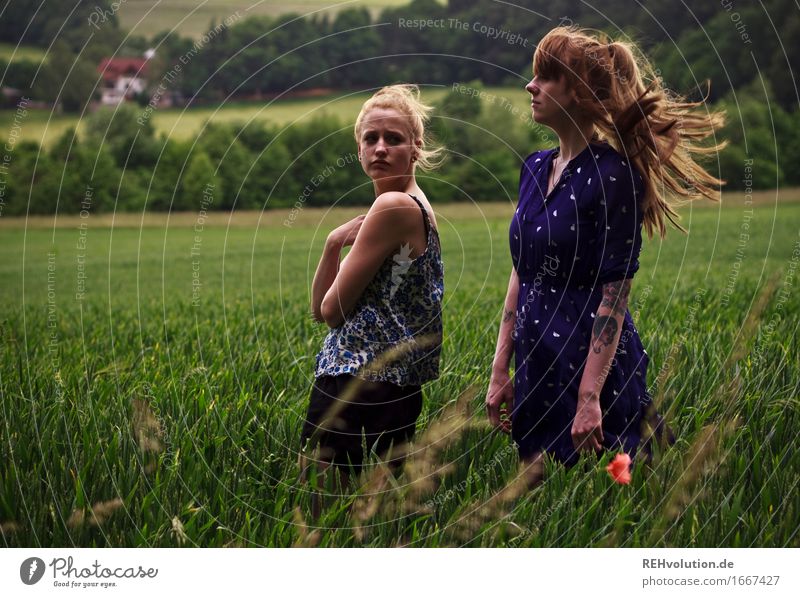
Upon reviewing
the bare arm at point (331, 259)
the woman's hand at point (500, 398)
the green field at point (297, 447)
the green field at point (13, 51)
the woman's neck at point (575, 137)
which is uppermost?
the green field at point (13, 51)

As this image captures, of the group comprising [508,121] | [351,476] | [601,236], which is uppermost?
[508,121]

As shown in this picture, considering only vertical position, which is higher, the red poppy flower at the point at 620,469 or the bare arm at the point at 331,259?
the bare arm at the point at 331,259

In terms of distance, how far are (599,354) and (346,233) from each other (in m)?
0.94

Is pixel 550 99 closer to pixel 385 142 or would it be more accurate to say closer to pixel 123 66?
pixel 385 142

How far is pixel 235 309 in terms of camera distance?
773cm

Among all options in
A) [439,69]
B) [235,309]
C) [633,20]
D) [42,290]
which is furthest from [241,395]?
[439,69]

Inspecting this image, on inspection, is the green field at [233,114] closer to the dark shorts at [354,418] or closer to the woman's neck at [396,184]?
the woman's neck at [396,184]

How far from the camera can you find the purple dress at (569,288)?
2.95m

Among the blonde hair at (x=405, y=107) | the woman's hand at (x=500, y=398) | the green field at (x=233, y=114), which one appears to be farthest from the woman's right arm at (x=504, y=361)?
the green field at (x=233, y=114)

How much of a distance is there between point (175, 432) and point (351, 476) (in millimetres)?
974

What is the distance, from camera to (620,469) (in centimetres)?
296

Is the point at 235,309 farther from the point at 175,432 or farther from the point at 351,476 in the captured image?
the point at 351,476

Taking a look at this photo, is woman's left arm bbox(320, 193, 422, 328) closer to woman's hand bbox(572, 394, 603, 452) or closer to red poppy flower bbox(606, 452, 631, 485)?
woman's hand bbox(572, 394, 603, 452)

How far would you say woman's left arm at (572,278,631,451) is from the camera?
297 cm
